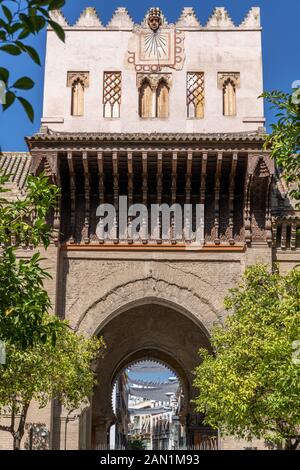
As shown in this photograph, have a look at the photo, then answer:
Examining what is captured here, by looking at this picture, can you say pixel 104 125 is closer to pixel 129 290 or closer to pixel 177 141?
pixel 177 141

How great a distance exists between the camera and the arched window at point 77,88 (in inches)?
742

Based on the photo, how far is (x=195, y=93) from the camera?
1894cm

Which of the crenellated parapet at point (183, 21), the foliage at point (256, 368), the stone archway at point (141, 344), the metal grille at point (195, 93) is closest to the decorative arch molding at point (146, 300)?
the stone archway at point (141, 344)

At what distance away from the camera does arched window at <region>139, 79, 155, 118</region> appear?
18.8m

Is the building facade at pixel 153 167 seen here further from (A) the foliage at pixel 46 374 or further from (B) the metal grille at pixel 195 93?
(A) the foliage at pixel 46 374

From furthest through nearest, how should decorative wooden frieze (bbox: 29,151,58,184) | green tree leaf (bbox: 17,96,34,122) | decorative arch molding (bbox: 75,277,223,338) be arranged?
decorative arch molding (bbox: 75,277,223,338) < decorative wooden frieze (bbox: 29,151,58,184) < green tree leaf (bbox: 17,96,34,122)

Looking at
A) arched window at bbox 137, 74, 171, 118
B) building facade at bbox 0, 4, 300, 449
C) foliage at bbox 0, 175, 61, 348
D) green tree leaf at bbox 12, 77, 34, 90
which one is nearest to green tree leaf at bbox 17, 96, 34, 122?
green tree leaf at bbox 12, 77, 34, 90

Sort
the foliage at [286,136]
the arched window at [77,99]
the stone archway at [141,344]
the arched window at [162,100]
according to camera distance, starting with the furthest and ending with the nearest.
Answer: the stone archway at [141,344] → the arched window at [77,99] → the arched window at [162,100] → the foliage at [286,136]

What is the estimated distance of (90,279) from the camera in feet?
58.4

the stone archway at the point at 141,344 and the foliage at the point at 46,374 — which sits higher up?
the stone archway at the point at 141,344

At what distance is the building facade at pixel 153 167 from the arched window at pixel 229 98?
0.10 feet

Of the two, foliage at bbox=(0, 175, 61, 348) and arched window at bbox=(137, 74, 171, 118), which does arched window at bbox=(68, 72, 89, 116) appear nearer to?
arched window at bbox=(137, 74, 171, 118)

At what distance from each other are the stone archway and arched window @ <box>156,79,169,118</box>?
5.32 meters

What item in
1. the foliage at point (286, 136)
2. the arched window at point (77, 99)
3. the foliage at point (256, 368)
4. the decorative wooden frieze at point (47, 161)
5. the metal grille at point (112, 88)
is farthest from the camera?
the metal grille at point (112, 88)
